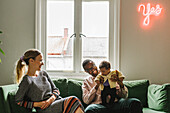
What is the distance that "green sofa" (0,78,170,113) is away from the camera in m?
2.36

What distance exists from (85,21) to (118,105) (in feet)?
4.99

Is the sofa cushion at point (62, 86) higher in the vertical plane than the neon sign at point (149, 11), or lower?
lower

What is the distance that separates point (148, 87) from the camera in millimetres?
2848

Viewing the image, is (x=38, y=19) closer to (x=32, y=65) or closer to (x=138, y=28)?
(x=32, y=65)

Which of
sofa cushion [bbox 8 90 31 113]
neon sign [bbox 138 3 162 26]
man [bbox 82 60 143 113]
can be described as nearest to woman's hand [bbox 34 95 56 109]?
sofa cushion [bbox 8 90 31 113]

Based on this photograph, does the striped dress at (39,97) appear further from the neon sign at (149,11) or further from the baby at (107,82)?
the neon sign at (149,11)

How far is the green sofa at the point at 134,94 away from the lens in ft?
7.75

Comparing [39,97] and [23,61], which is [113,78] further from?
[23,61]

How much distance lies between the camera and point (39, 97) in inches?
91.4

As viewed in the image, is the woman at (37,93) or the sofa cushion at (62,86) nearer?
the woman at (37,93)

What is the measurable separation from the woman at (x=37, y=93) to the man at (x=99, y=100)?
8.5 inches

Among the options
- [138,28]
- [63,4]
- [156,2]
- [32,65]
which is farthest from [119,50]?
[32,65]

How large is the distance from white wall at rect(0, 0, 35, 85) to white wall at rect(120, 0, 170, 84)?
56.2 inches

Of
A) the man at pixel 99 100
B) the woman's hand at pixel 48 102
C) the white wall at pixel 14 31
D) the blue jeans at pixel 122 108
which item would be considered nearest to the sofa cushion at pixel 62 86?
the man at pixel 99 100
